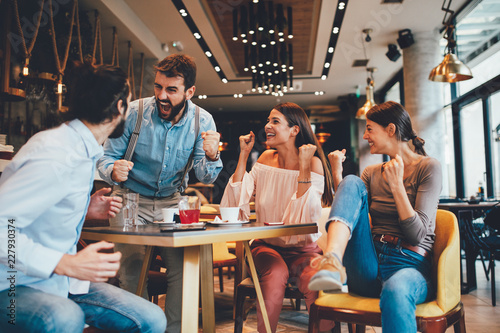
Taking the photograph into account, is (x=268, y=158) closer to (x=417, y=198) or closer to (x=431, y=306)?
(x=417, y=198)

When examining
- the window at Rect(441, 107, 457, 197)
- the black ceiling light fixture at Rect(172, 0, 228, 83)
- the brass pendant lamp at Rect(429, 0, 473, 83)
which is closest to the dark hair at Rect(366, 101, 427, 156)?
the brass pendant lamp at Rect(429, 0, 473, 83)

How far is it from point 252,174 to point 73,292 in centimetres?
133

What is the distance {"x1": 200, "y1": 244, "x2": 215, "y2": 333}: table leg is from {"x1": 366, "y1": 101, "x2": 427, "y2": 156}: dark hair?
1.06m

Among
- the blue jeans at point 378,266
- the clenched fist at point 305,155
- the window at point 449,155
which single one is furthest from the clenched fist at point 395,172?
the window at point 449,155

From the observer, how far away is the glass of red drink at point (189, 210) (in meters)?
1.62

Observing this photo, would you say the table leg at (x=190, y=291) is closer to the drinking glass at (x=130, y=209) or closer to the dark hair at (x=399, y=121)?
the drinking glass at (x=130, y=209)

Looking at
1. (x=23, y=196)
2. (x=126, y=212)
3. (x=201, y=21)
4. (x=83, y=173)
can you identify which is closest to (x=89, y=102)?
(x=83, y=173)

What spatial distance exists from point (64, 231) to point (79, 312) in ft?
0.74

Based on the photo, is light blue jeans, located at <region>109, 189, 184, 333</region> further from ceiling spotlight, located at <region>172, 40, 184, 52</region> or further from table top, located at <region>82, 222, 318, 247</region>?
ceiling spotlight, located at <region>172, 40, 184, 52</region>

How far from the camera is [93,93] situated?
1222 mm

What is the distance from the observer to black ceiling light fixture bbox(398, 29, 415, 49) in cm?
646

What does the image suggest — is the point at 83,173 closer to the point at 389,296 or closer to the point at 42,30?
the point at 389,296

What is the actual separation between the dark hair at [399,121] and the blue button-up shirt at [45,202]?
139 cm

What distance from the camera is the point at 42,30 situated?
181 inches
